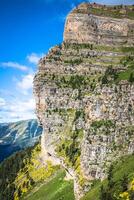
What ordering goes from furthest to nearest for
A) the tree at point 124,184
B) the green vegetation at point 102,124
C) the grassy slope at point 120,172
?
1. the green vegetation at point 102,124
2. the grassy slope at point 120,172
3. the tree at point 124,184

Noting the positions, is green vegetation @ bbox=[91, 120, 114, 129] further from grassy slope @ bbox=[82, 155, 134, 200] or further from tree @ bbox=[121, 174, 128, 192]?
tree @ bbox=[121, 174, 128, 192]

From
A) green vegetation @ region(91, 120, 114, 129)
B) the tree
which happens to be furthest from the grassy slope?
green vegetation @ region(91, 120, 114, 129)

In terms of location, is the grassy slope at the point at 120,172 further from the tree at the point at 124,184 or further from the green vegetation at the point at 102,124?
the green vegetation at the point at 102,124

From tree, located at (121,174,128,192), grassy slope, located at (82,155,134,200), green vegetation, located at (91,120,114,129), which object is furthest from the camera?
green vegetation, located at (91,120,114,129)

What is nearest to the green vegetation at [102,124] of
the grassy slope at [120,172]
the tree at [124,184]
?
the grassy slope at [120,172]

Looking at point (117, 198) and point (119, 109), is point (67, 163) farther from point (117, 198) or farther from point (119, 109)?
point (117, 198)

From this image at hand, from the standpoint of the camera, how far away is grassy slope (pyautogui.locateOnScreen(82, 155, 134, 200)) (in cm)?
13875

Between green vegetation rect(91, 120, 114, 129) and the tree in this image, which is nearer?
the tree

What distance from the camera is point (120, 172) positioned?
14462 cm

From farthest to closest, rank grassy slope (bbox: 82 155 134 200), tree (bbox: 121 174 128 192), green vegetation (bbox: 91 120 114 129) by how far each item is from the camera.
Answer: green vegetation (bbox: 91 120 114 129) < grassy slope (bbox: 82 155 134 200) < tree (bbox: 121 174 128 192)

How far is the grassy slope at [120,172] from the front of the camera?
139 meters

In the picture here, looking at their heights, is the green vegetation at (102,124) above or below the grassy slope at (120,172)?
above

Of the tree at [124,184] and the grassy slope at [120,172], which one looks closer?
the tree at [124,184]

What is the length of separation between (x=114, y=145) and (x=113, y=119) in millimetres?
10070
